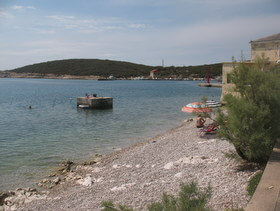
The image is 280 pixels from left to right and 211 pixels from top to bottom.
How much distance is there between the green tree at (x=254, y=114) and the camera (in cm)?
785

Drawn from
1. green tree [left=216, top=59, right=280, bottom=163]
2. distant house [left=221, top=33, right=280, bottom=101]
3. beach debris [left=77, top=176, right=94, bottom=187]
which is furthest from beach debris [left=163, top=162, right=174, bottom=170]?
distant house [left=221, top=33, right=280, bottom=101]

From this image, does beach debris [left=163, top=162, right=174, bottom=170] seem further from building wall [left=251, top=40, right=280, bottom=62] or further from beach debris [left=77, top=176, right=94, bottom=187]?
building wall [left=251, top=40, right=280, bottom=62]

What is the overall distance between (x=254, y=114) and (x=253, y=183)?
1978 mm

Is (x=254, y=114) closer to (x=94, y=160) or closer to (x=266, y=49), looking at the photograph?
(x=94, y=160)

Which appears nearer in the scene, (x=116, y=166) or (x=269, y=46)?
(x=116, y=166)

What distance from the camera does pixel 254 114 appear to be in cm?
784

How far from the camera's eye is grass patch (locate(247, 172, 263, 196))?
6.59 m

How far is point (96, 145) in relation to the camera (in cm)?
1842

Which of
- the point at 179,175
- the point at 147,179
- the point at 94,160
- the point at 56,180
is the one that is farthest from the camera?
the point at 94,160

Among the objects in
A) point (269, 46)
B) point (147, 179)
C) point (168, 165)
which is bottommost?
point (147, 179)

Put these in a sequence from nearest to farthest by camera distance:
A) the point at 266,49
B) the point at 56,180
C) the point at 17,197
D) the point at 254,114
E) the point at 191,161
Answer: the point at 254,114
the point at 17,197
the point at 191,161
the point at 56,180
the point at 266,49

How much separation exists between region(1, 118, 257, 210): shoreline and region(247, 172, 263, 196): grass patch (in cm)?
14

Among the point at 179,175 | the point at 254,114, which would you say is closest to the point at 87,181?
the point at 179,175

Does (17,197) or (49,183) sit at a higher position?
(17,197)
